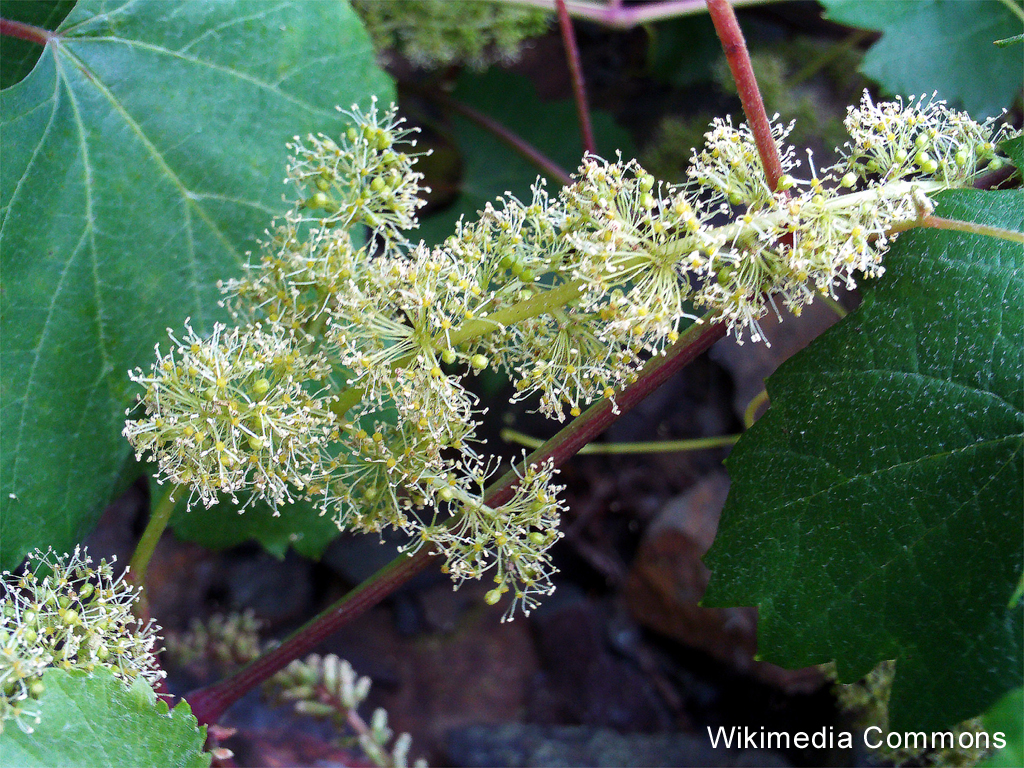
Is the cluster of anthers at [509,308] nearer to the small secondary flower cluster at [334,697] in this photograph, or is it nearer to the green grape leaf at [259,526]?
the green grape leaf at [259,526]

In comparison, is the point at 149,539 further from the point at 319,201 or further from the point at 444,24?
the point at 444,24

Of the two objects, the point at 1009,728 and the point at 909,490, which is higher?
the point at 909,490

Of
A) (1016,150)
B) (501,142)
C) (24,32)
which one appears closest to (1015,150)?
(1016,150)

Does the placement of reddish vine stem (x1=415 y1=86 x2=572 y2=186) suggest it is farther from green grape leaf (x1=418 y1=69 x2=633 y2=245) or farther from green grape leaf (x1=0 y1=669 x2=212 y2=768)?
green grape leaf (x1=0 y1=669 x2=212 y2=768)

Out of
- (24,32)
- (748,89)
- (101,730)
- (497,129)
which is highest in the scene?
(497,129)

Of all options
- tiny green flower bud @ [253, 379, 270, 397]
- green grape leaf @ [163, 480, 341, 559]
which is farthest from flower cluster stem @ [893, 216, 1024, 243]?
green grape leaf @ [163, 480, 341, 559]

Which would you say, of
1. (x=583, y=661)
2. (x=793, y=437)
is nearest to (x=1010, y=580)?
(x=793, y=437)
